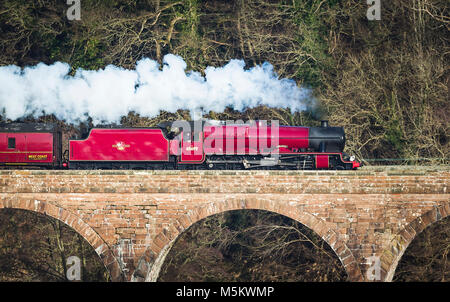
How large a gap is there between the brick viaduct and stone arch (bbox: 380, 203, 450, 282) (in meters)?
→ 0.03

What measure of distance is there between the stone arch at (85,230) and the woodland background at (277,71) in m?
8.49

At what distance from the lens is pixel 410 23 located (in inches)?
1214

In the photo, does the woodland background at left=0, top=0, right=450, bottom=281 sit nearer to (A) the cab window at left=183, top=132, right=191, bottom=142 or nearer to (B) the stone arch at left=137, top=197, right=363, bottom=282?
(B) the stone arch at left=137, top=197, right=363, bottom=282

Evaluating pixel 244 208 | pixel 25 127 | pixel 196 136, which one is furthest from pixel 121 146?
pixel 244 208

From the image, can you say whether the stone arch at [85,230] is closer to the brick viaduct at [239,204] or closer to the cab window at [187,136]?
Answer: the brick viaduct at [239,204]

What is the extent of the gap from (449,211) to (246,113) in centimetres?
1253

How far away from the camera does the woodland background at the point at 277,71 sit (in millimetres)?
28750

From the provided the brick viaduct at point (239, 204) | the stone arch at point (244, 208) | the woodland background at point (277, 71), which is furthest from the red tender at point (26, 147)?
the woodland background at point (277, 71)

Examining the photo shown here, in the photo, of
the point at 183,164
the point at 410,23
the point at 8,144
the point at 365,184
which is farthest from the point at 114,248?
the point at 410,23

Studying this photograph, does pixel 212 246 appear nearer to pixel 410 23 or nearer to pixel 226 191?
pixel 226 191

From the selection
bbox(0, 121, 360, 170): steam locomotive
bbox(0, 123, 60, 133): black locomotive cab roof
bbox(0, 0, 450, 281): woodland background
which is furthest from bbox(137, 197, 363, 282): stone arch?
bbox(0, 0, 450, 281): woodland background

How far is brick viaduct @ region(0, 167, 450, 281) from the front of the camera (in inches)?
820

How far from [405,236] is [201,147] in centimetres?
683
